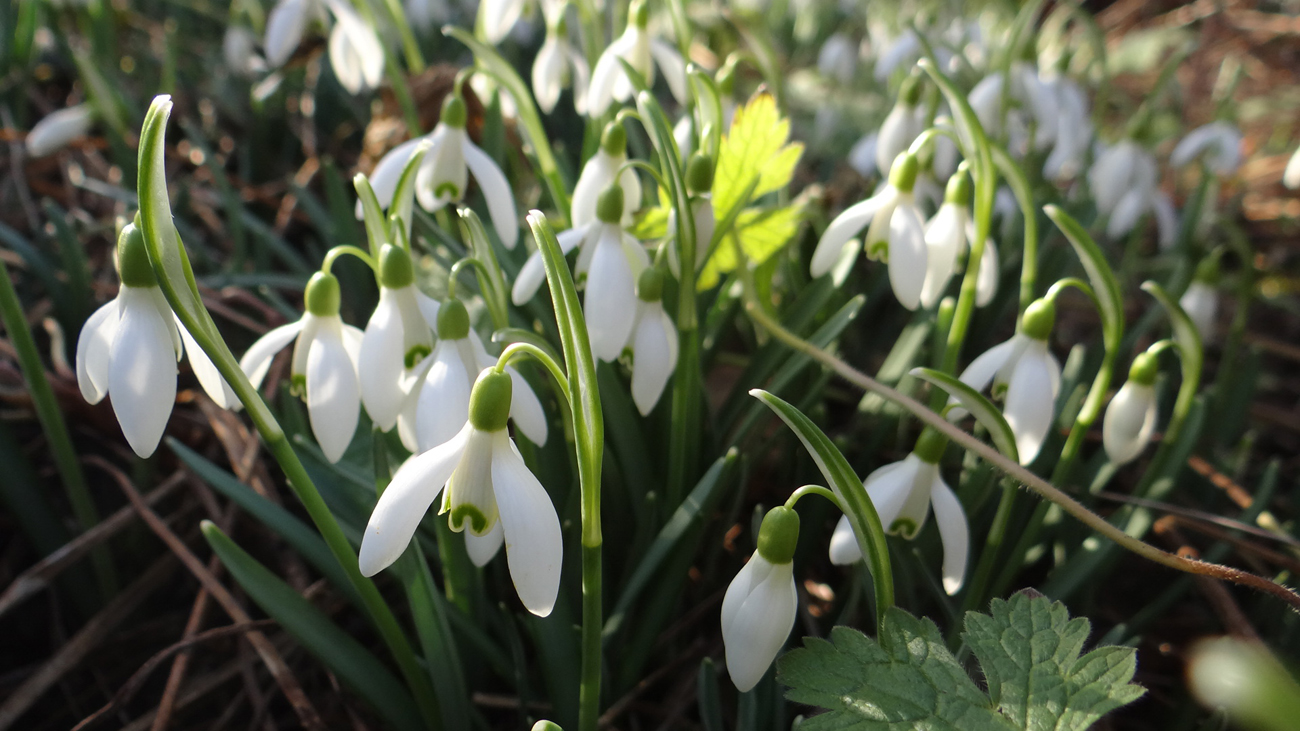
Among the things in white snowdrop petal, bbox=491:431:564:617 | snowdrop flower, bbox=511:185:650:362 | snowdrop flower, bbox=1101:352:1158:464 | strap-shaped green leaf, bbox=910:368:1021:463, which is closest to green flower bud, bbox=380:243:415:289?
snowdrop flower, bbox=511:185:650:362

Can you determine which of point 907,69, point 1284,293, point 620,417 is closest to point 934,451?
point 620,417

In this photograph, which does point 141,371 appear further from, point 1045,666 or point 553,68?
point 553,68

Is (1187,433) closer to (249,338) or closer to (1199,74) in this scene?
(249,338)

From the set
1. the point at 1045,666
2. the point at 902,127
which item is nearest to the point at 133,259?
the point at 1045,666

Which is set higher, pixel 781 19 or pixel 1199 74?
pixel 781 19

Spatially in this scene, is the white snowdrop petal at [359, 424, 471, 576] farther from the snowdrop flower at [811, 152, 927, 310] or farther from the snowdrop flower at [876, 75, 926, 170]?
the snowdrop flower at [876, 75, 926, 170]
